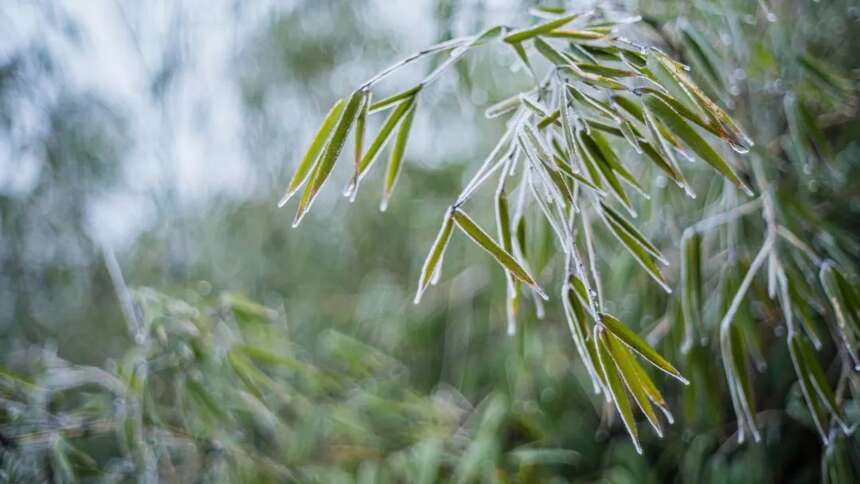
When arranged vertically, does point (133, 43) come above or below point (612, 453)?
above

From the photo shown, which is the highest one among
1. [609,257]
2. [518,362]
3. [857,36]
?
[857,36]

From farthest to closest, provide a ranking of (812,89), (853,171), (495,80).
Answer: (495,80)
(853,171)
(812,89)

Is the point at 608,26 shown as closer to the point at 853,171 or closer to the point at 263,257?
the point at 853,171

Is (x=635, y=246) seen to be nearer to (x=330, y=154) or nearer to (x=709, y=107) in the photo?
(x=709, y=107)

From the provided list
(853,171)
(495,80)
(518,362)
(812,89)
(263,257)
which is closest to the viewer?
(812,89)

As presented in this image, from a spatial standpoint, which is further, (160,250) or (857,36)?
(160,250)

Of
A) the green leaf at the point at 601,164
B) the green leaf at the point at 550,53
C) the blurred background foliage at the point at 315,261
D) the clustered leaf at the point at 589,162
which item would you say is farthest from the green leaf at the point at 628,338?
the blurred background foliage at the point at 315,261

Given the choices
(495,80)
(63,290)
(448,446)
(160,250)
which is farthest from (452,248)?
(63,290)
